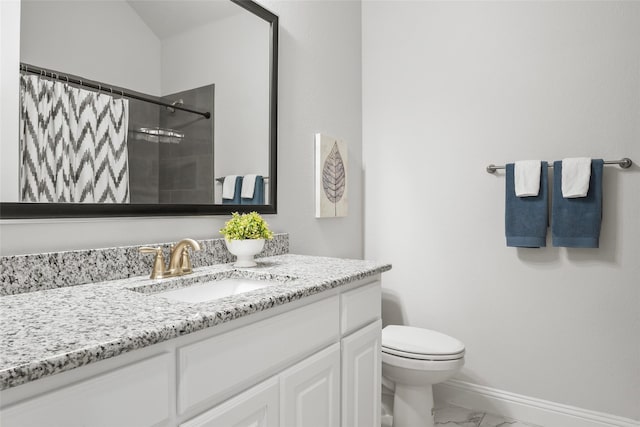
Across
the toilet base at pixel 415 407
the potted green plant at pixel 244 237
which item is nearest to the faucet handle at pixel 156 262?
the potted green plant at pixel 244 237

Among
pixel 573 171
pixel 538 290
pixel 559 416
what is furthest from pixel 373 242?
pixel 559 416

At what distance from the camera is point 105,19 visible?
1.24m

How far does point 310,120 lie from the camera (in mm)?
2131

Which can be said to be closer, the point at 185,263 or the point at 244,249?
the point at 185,263

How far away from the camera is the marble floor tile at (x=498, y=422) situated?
6.89 feet

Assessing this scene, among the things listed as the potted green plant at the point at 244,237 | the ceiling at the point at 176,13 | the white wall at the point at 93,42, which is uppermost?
the ceiling at the point at 176,13

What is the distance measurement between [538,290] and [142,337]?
1978 mm

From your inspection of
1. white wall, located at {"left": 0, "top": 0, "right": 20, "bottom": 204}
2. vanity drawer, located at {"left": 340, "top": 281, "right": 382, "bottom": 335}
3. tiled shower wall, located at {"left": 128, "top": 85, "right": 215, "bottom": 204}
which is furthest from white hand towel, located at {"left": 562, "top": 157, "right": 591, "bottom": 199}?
white wall, located at {"left": 0, "top": 0, "right": 20, "bottom": 204}

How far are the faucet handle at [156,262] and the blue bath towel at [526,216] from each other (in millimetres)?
→ 1651

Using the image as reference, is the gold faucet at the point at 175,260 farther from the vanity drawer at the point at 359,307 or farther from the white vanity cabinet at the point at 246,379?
the vanity drawer at the point at 359,307

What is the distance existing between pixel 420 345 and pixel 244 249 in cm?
98

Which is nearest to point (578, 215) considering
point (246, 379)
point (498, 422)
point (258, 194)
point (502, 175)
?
point (502, 175)

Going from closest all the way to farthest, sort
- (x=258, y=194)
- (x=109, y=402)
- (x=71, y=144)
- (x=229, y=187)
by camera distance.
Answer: (x=109, y=402), (x=71, y=144), (x=229, y=187), (x=258, y=194)

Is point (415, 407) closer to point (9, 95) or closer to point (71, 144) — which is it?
point (71, 144)
